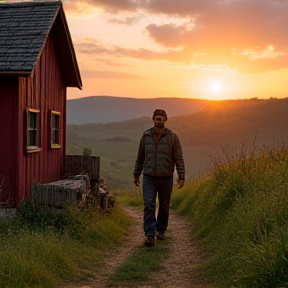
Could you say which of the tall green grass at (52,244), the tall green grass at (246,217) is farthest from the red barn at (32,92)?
the tall green grass at (246,217)

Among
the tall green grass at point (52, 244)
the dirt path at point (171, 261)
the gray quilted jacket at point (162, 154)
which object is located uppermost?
the gray quilted jacket at point (162, 154)

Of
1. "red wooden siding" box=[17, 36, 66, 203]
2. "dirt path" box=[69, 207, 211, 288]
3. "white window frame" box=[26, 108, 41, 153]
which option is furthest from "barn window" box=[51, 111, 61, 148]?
"dirt path" box=[69, 207, 211, 288]

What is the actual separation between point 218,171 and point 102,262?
4.47 meters

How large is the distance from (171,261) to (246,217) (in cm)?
160

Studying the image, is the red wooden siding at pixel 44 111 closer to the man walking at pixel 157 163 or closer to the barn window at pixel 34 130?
the barn window at pixel 34 130

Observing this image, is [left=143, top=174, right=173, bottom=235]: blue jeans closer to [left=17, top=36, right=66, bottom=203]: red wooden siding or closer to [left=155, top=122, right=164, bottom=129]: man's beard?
[left=155, top=122, right=164, bottom=129]: man's beard

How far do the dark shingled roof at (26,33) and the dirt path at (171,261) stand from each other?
→ 4.12m

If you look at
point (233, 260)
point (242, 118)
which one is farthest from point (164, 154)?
point (242, 118)

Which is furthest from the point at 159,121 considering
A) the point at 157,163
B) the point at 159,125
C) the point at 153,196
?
the point at 153,196

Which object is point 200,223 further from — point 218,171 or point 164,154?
point 164,154

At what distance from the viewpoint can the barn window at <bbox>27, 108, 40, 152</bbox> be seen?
11215 mm

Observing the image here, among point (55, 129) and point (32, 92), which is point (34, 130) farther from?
point (55, 129)

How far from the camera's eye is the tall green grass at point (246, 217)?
5.36 meters

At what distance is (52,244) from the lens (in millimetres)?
7266
